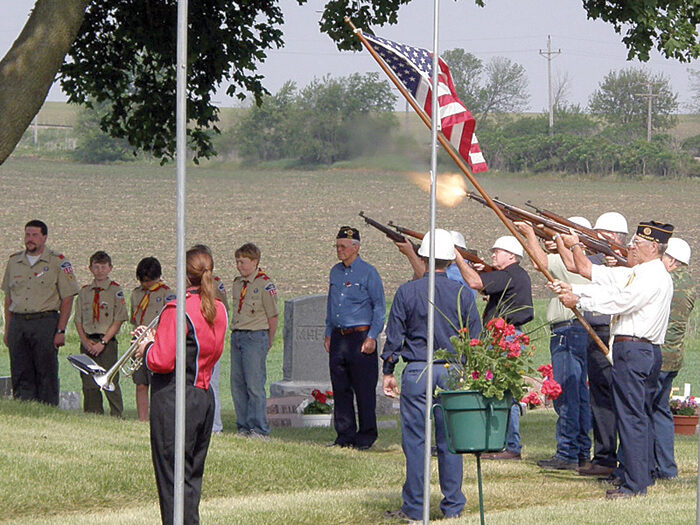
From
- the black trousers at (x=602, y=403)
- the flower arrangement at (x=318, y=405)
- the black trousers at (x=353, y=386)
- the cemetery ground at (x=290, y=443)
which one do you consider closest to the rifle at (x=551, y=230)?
the black trousers at (x=602, y=403)

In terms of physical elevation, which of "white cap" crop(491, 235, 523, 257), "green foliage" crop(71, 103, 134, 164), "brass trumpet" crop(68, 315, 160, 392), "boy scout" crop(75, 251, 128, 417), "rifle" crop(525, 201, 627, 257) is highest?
"green foliage" crop(71, 103, 134, 164)

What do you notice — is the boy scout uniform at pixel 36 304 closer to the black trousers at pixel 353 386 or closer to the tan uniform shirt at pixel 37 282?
the tan uniform shirt at pixel 37 282

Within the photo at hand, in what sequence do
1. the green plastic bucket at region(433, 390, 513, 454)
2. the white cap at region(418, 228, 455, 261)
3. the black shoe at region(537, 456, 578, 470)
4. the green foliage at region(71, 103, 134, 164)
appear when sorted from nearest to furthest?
Result: the green plastic bucket at region(433, 390, 513, 454)
the white cap at region(418, 228, 455, 261)
the black shoe at region(537, 456, 578, 470)
the green foliage at region(71, 103, 134, 164)

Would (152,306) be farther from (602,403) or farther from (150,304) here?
(602,403)

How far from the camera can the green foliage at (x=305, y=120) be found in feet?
77.2

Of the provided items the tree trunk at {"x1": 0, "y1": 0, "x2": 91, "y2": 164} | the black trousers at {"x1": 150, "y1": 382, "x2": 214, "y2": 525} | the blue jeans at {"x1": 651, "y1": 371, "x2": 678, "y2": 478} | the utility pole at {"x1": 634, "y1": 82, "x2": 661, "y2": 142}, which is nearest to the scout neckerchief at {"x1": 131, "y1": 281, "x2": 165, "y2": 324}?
the tree trunk at {"x1": 0, "y1": 0, "x2": 91, "y2": 164}

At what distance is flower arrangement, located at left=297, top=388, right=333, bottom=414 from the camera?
48.2 feet

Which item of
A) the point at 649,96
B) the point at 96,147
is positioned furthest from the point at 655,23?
the point at 649,96

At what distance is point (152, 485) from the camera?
1020 cm

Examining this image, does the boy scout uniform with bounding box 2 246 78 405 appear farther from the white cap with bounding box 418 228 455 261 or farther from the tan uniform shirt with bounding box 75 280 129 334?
the white cap with bounding box 418 228 455 261

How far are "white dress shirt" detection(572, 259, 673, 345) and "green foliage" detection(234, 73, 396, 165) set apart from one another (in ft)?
34.7

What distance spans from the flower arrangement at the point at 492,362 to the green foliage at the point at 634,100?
4946 cm

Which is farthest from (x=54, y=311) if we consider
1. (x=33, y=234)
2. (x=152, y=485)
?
(x=152, y=485)

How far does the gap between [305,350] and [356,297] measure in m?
3.82
